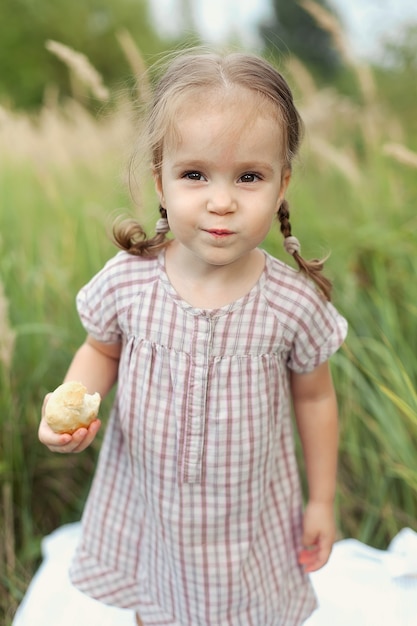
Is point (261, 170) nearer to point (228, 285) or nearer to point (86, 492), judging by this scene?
point (228, 285)

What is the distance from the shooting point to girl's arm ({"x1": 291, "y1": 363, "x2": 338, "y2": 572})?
1515mm

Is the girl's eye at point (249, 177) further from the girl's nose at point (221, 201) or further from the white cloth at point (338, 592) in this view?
the white cloth at point (338, 592)

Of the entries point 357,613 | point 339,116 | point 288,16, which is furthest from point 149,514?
point 288,16

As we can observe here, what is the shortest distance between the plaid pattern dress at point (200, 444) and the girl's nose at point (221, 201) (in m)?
0.23

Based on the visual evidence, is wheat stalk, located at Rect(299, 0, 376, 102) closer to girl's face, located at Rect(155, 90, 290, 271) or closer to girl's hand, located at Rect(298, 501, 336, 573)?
girl's face, located at Rect(155, 90, 290, 271)

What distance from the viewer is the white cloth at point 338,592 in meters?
1.76

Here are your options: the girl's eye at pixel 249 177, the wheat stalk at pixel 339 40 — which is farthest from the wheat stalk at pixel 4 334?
the wheat stalk at pixel 339 40

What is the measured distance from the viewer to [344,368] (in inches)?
85.8

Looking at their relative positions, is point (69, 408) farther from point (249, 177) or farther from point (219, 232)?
point (249, 177)

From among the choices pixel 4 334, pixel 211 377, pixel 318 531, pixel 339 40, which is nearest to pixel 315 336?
pixel 211 377

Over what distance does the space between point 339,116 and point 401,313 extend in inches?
74.7

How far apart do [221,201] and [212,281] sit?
23cm

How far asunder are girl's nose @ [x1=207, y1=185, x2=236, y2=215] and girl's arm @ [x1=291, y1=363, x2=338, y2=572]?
1.54ft

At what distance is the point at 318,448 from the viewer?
1.55 metres
